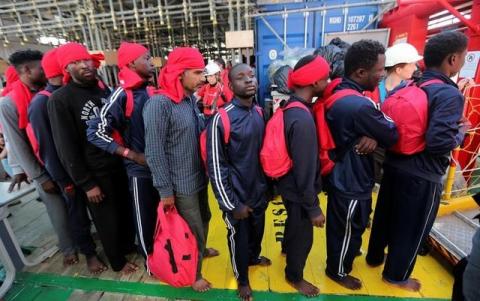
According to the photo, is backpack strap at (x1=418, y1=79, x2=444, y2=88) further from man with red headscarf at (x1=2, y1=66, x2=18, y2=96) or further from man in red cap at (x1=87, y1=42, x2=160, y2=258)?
man with red headscarf at (x1=2, y1=66, x2=18, y2=96)

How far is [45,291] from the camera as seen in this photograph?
216cm

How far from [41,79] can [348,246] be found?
294 centimetres

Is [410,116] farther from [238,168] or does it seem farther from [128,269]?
[128,269]

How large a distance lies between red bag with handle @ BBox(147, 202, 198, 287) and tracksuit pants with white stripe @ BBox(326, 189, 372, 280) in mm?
1030

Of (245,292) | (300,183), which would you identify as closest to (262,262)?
(245,292)

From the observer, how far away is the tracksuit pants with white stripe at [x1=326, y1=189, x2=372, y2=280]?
5.74 feet

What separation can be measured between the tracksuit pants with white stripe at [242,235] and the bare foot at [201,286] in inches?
10.8

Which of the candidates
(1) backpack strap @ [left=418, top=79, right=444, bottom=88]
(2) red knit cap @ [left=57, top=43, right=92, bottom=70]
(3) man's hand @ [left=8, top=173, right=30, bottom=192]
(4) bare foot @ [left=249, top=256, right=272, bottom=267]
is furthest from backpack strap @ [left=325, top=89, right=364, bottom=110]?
(3) man's hand @ [left=8, top=173, right=30, bottom=192]

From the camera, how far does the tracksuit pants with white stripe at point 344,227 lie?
1749mm

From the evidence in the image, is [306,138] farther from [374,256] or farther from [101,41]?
[101,41]

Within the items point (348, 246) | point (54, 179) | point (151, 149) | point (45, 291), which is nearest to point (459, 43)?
point (348, 246)

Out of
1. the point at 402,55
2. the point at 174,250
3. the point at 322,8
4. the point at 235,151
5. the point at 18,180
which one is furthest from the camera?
the point at 322,8

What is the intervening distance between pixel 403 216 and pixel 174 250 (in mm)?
1635

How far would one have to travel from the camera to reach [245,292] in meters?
1.96
